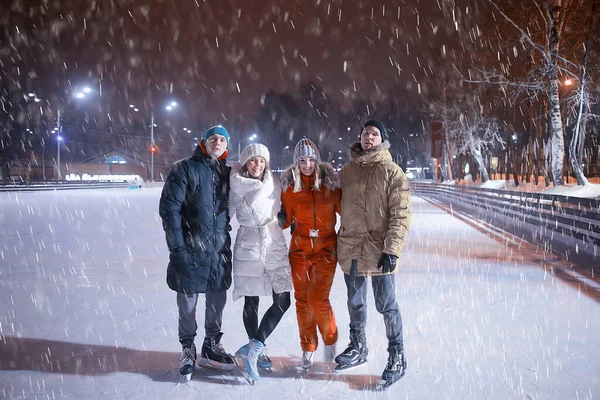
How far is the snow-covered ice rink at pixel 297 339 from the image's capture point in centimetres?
368

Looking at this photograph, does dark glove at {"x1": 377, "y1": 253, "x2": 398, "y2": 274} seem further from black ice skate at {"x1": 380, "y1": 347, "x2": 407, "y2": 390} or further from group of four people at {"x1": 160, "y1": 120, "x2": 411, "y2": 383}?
black ice skate at {"x1": 380, "y1": 347, "x2": 407, "y2": 390}

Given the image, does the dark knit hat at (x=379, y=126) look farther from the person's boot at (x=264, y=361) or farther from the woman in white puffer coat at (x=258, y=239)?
the person's boot at (x=264, y=361)

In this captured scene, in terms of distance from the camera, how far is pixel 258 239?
4121 millimetres

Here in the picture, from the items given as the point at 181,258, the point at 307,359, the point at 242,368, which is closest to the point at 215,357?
the point at 242,368

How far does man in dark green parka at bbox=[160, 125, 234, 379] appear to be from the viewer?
3.92 m

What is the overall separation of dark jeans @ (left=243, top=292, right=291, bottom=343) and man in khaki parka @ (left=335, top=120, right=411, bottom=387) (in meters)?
0.55

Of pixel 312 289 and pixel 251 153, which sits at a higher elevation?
pixel 251 153

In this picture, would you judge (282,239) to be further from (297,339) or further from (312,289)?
(297,339)

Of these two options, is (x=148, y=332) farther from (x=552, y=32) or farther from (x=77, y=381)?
(x=552, y=32)

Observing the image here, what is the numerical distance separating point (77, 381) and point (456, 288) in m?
4.81

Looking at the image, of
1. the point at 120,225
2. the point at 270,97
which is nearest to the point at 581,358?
the point at 120,225

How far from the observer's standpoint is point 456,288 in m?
6.93

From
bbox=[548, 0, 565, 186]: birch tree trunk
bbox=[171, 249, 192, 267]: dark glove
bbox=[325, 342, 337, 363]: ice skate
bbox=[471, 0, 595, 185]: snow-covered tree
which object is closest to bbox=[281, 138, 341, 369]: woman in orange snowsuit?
bbox=[325, 342, 337, 363]: ice skate

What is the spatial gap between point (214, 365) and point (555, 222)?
35.5ft
